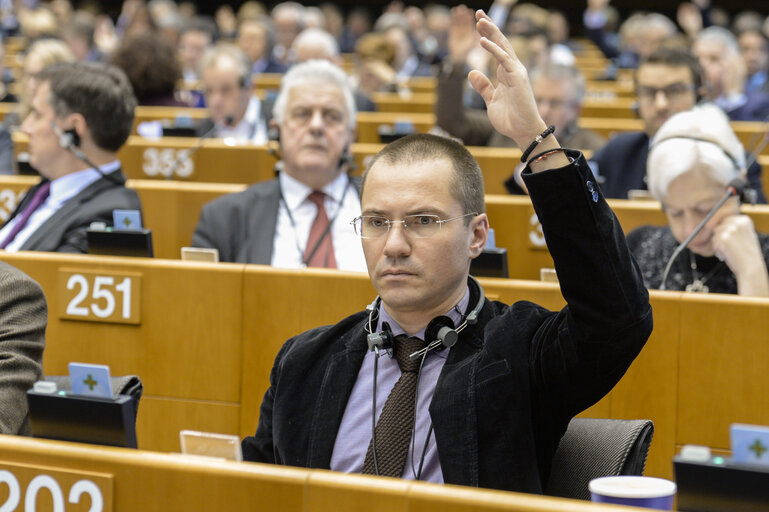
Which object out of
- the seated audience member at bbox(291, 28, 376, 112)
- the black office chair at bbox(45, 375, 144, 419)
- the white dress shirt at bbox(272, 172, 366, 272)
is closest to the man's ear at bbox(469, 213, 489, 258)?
the black office chair at bbox(45, 375, 144, 419)

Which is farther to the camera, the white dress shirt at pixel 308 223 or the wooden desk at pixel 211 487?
the white dress shirt at pixel 308 223

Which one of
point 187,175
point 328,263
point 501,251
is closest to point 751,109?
point 187,175

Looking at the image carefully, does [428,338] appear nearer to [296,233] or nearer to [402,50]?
[296,233]

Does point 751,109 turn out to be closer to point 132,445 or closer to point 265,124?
point 265,124

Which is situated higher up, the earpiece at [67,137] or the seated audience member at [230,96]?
the seated audience member at [230,96]

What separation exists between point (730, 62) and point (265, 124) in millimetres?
3360

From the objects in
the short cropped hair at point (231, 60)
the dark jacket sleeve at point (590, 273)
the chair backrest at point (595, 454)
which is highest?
the short cropped hair at point (231, 60)

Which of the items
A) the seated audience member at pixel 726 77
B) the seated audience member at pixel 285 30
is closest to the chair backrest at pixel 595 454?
the seated audience member at pixel 726 77

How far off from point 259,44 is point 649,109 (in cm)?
541

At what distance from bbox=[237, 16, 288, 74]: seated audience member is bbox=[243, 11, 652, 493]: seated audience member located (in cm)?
761

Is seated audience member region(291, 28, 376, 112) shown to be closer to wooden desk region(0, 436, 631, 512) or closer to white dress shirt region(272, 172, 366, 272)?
white dress shirt region(272, 172, 366, 272)

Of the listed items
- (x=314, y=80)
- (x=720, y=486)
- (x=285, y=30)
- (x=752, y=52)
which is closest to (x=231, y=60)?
(x=314, y=80)

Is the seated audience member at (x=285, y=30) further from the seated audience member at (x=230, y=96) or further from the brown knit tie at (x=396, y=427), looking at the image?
the brown knit tie at (x=396, y=427)

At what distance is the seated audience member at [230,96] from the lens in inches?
223
